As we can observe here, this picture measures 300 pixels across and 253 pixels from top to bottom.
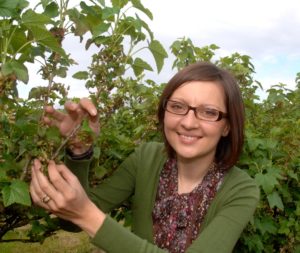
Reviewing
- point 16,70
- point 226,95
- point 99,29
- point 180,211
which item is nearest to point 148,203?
point 180,211

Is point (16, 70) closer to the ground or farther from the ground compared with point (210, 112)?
closer to the ground

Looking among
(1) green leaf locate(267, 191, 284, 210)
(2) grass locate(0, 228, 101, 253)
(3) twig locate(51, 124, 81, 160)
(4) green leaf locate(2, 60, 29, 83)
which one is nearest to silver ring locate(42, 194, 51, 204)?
(3) twig locate(51, 124, 81, 160)

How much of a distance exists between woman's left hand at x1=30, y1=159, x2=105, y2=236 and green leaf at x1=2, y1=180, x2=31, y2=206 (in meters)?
0.04

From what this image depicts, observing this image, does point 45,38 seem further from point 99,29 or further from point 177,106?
point 177,106

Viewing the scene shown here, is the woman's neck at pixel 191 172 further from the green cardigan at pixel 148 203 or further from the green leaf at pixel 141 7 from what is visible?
the green leaf at pixel 141 7

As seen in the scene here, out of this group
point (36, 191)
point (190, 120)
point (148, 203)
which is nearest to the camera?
point (36, 191)

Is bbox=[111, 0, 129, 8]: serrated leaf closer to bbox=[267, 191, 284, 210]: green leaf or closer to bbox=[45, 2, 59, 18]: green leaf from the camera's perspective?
bbox=[45, 2, 59, 18]: green leaf

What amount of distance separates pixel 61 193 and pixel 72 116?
0.32m

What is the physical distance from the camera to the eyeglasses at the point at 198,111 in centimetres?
221

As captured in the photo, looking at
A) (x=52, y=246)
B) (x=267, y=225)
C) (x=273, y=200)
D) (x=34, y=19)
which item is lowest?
(x=52, y=246)

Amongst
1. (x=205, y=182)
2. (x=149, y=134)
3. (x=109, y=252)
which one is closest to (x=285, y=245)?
(x=149, y=134)

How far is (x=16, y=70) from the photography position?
1582 millimetres

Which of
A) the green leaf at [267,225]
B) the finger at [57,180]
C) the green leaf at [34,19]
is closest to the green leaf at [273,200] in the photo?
the green leaf at [267,225]

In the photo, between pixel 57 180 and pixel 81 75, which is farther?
pixel 81 75
